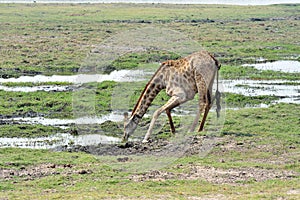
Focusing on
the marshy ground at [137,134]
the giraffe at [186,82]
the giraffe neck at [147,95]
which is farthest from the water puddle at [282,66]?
the giraffe neck at [147,95]

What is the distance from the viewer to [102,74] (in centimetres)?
2662

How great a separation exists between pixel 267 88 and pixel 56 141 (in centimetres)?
988

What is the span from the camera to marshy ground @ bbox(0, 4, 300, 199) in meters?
11.0

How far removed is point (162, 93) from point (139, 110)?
635 centimetres

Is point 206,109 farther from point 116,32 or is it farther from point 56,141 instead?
point 116,32

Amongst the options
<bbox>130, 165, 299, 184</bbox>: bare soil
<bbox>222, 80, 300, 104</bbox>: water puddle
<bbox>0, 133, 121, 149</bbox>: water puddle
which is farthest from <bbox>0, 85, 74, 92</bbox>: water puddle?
<bbox>130, 165, 299, 184</bbox>: bare soil

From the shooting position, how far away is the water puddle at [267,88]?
21.2m

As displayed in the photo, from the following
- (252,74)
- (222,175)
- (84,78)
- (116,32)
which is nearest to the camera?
(222,175)

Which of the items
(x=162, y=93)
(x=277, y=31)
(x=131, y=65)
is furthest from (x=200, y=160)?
(x=277, y=31)

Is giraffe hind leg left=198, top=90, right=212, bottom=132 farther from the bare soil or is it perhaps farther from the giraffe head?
the bare soil

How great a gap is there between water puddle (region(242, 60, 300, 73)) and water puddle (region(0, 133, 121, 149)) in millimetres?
13285

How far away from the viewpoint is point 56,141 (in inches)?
598

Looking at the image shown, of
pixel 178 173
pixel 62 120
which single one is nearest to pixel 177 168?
pixel 178 173

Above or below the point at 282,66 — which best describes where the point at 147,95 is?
above
